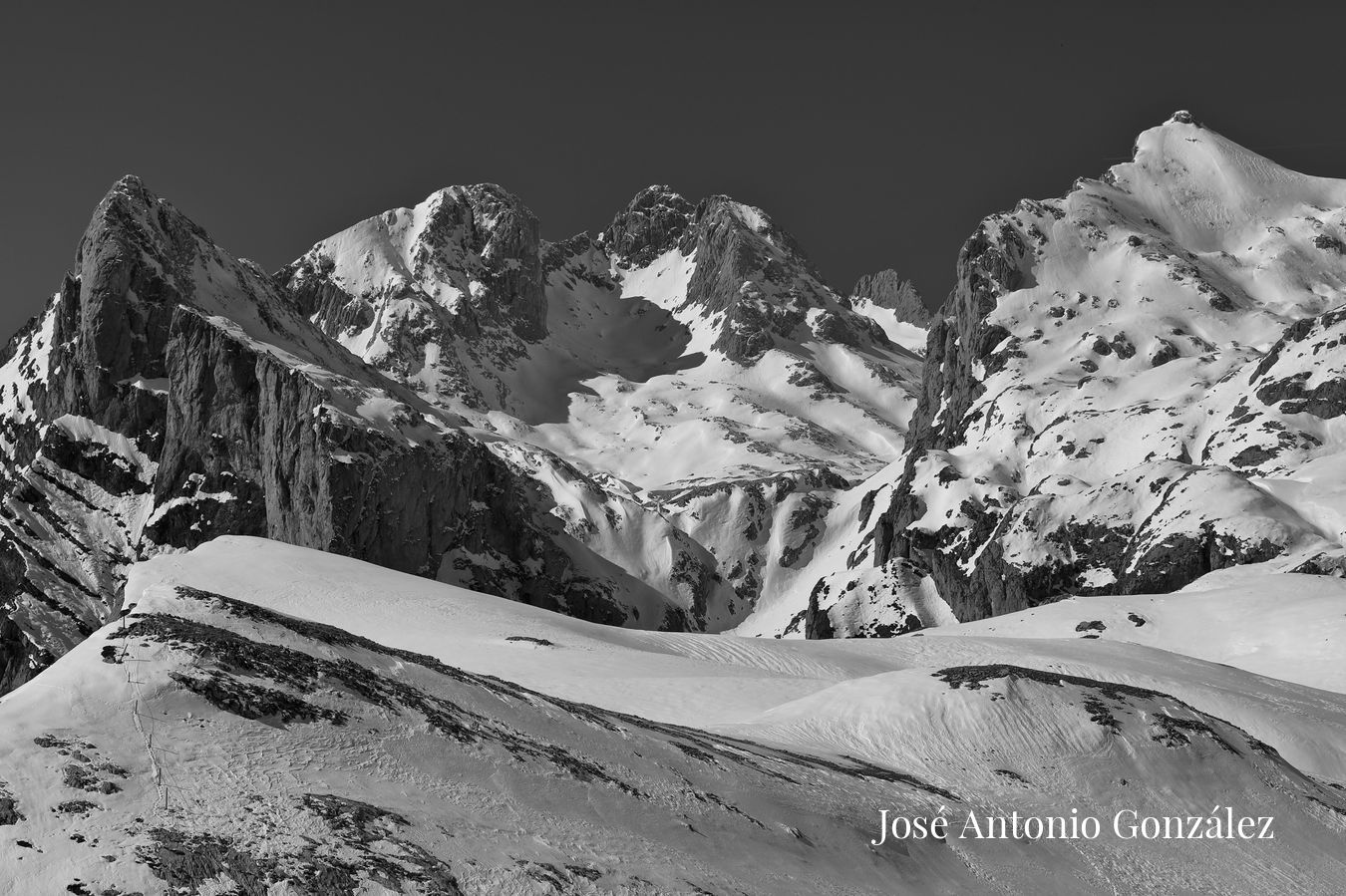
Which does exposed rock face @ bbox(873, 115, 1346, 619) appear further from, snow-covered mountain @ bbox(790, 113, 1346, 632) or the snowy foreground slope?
the snowy foreground slope

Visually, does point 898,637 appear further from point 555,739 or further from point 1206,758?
point 555,739

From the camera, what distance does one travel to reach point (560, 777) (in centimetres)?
2398

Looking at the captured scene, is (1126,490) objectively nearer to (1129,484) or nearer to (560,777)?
(1129,484)

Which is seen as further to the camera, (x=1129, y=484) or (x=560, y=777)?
(x=1129, y=484)

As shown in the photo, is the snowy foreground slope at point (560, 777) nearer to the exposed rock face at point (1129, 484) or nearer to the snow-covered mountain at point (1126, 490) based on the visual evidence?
the exposed rock face at point (1129, 484)

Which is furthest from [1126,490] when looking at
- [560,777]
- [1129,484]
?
[560,777]

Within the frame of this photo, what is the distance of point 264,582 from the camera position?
7188 cm

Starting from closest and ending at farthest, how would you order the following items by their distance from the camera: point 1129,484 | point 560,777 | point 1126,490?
1. point 560,777
2. point 1126,490
3. point 1129,484

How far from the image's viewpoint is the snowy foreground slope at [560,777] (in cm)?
1870

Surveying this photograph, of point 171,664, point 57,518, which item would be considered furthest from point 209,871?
point 57,518

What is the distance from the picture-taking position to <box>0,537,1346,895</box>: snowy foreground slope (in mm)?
18703

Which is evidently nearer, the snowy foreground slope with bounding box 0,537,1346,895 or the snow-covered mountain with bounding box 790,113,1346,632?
the snowy foreground slope with bounding box 0,537,1346,895

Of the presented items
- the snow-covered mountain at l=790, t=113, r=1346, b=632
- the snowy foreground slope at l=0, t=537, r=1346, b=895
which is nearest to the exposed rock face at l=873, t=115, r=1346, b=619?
the snow-covered mountain at l=790, t=113, r=1346, b=632

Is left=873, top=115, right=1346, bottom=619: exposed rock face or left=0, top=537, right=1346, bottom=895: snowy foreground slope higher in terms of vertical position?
left=873, top=115, right=1346, bottom=619: exposed rock face
